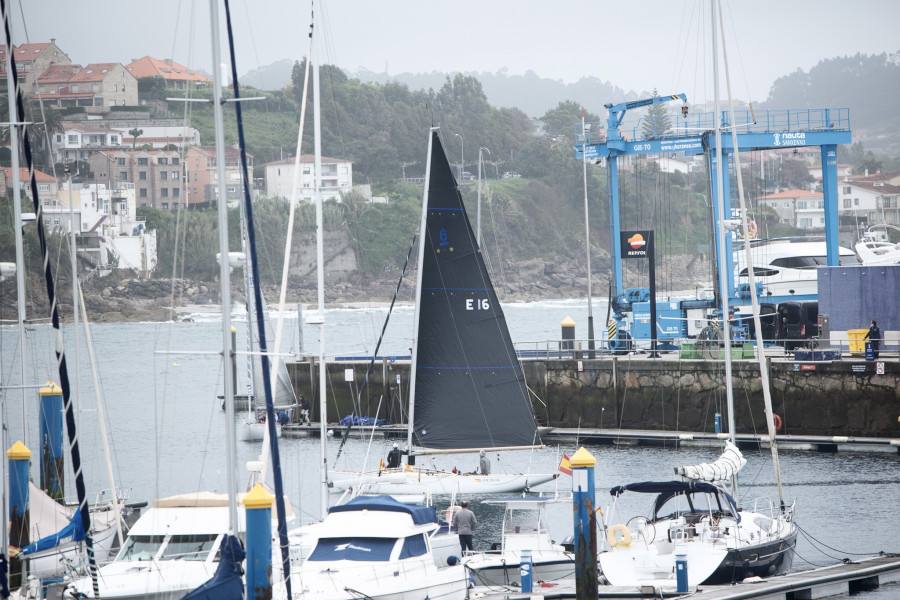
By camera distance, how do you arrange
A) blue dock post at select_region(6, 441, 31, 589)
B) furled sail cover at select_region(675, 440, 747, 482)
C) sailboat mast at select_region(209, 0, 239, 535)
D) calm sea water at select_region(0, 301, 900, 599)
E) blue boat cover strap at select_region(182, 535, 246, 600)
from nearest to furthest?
1. blue boat cover strap at select_region(182, 535, 246, 600)
2. sailboat mast at select_region(209, 0, 239, 535)
3. blue dock post at select_region(6, 441, 31, 589)
4. furled sail cover at select_region(675, 440, 747, 482)
5. calm sea water at select_region(0, 301, 900, 599)

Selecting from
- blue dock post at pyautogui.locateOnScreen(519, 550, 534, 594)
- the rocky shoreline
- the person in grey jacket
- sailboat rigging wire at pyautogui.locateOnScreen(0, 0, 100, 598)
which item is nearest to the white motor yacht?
blue dock post at pyautogui.locateOnScreen(519, 550, 534, 594)

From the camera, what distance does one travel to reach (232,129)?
9844cm

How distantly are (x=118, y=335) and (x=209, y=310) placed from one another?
20.6 m

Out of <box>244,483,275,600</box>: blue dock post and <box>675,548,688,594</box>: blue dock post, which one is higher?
<box>244,483,275,600</box>: blue dock post

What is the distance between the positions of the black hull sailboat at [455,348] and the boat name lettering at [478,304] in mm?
20

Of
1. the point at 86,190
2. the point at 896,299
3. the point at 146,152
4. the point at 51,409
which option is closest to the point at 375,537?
the point at 51,409

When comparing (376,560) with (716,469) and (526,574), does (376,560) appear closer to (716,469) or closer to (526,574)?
(526,574)

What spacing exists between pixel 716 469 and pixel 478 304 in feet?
18.4

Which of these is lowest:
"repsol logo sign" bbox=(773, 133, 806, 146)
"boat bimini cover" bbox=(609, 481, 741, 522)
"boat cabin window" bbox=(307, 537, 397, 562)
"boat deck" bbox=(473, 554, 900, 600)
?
"boat deck" bbox=(473, 554, 900, 600)

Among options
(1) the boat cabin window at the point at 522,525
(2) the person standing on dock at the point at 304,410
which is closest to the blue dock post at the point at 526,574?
(1) the boat cabin window at the point at 522,525

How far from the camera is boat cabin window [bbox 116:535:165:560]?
15.4 m

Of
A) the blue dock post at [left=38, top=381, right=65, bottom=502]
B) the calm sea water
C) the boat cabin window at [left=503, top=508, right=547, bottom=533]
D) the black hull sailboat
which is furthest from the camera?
the calm sea water

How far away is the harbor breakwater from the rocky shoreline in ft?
130

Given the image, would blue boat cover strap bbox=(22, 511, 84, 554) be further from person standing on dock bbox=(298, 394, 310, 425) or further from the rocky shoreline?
the rocky shoreline
